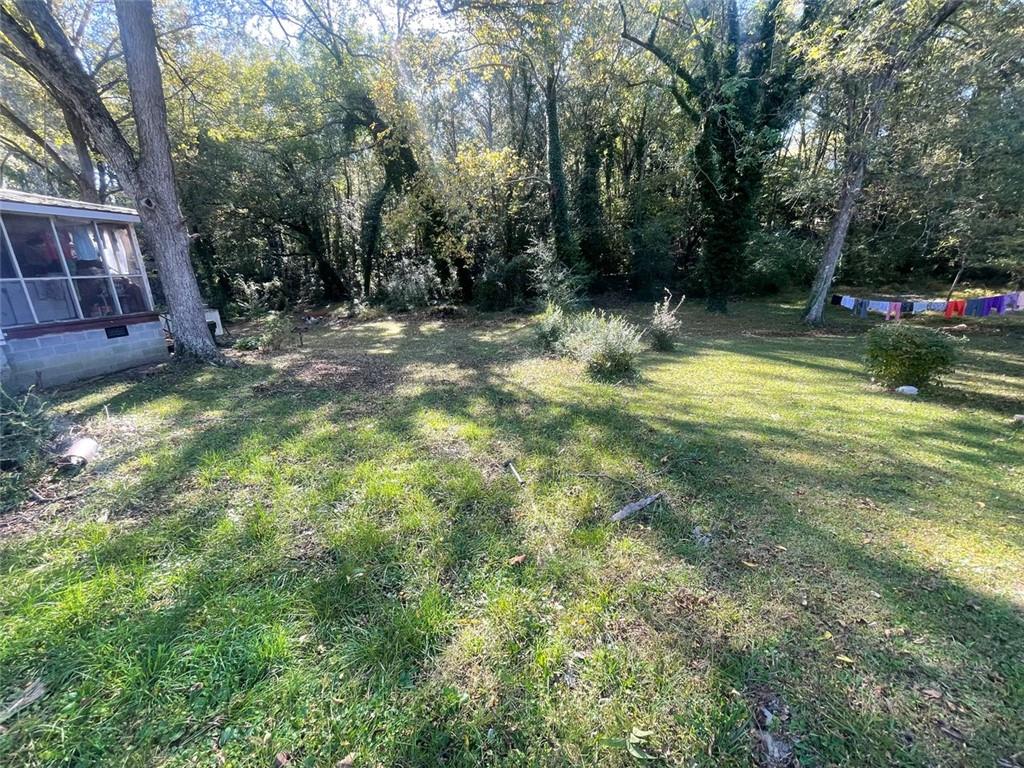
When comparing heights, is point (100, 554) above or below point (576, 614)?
above

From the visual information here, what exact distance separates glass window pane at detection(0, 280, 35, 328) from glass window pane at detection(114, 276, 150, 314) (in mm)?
1362

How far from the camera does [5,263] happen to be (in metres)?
6.12

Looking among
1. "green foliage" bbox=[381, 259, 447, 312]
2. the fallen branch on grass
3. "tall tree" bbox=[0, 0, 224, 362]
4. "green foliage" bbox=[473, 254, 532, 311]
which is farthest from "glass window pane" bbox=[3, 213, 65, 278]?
"green foliage" bbox=[473, 254, 532, 311]

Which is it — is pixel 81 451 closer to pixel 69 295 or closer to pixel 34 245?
pixel 69 295

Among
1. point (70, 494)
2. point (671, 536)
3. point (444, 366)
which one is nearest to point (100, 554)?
point (70, 494)

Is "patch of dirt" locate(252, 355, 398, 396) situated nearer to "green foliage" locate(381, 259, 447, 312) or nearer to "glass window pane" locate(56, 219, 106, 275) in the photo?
"glass window pane" locate(56, 219, 106, 275)

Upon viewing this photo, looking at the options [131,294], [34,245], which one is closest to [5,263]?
[34,245]

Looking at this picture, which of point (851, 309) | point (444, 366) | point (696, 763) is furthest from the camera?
point (851, 309)

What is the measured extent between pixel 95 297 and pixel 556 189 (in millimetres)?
12188

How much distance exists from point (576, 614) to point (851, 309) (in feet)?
51.5

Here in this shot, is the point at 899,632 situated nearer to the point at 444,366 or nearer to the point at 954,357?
the point at 954,357

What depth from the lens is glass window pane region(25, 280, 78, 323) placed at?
647cm

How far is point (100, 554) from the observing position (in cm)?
234

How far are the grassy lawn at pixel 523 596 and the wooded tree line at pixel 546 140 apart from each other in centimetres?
601
